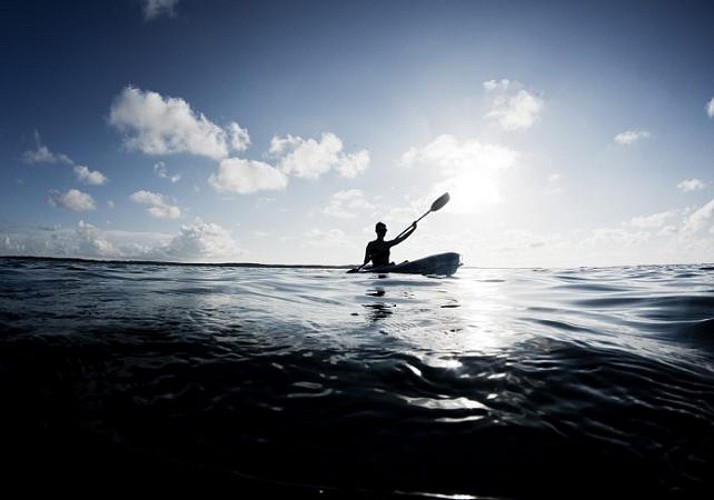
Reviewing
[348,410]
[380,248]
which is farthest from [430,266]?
[348,410]

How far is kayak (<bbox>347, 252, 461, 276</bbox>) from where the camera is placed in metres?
13.1

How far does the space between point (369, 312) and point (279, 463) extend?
3091 millimetres

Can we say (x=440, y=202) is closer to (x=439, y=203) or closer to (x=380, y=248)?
(x=439, y=203)

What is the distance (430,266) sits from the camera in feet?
43.7

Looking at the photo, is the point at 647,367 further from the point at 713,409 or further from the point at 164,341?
the point at 164,341

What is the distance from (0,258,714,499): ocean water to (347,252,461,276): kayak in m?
9.56

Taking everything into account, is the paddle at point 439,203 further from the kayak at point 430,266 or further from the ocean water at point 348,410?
the ocean water at point 348,410

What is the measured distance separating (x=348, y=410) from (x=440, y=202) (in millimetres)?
14341

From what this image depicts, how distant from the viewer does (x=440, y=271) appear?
44.1 feet

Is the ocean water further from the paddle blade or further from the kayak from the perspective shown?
the paddle blade

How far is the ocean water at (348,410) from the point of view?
1.37m

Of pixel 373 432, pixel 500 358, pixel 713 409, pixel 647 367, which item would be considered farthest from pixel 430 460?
pixel 647 367

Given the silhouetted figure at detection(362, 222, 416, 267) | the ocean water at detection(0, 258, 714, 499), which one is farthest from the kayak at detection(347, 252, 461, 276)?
the ocean water at detection(0, 258, 714, 499)

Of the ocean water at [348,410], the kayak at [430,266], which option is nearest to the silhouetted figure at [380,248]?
the kayak at [430,266]
